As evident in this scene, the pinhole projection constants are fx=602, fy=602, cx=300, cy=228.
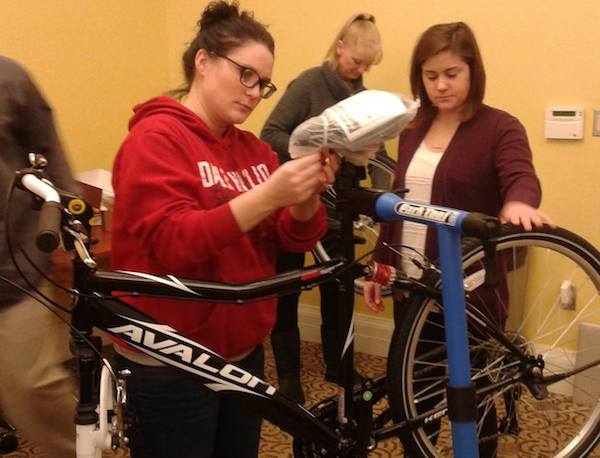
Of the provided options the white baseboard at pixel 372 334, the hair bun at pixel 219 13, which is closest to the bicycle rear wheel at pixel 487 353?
the hair bun at pixel 219 13

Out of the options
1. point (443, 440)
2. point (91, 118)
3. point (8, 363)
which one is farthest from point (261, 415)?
point (91, 118)

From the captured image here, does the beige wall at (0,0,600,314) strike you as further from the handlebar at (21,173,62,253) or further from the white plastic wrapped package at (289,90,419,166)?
the handlebar at (21,173,62,253)

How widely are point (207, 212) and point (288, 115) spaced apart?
136cm

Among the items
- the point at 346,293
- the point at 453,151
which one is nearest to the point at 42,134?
the point at 346,293

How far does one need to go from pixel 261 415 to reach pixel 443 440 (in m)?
1.06

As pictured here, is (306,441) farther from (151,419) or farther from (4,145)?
(4,145)

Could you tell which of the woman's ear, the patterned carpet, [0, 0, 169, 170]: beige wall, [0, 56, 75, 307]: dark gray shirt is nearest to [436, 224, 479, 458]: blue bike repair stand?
the woman's ear

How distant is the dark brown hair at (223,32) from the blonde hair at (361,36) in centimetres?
121

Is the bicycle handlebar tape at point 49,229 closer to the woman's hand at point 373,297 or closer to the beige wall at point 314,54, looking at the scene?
the woman's hand at point 373,297

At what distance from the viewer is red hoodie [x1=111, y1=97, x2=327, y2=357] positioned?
2.92ft

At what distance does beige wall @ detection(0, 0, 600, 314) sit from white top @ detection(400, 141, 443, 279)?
3.26 ft

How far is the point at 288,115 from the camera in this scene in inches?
86.0

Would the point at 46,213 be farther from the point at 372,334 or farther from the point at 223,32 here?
the point at 372,334

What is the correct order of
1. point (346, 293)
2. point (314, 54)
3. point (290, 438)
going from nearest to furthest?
point (346, 293), point (290, 438), point (314, 54)
